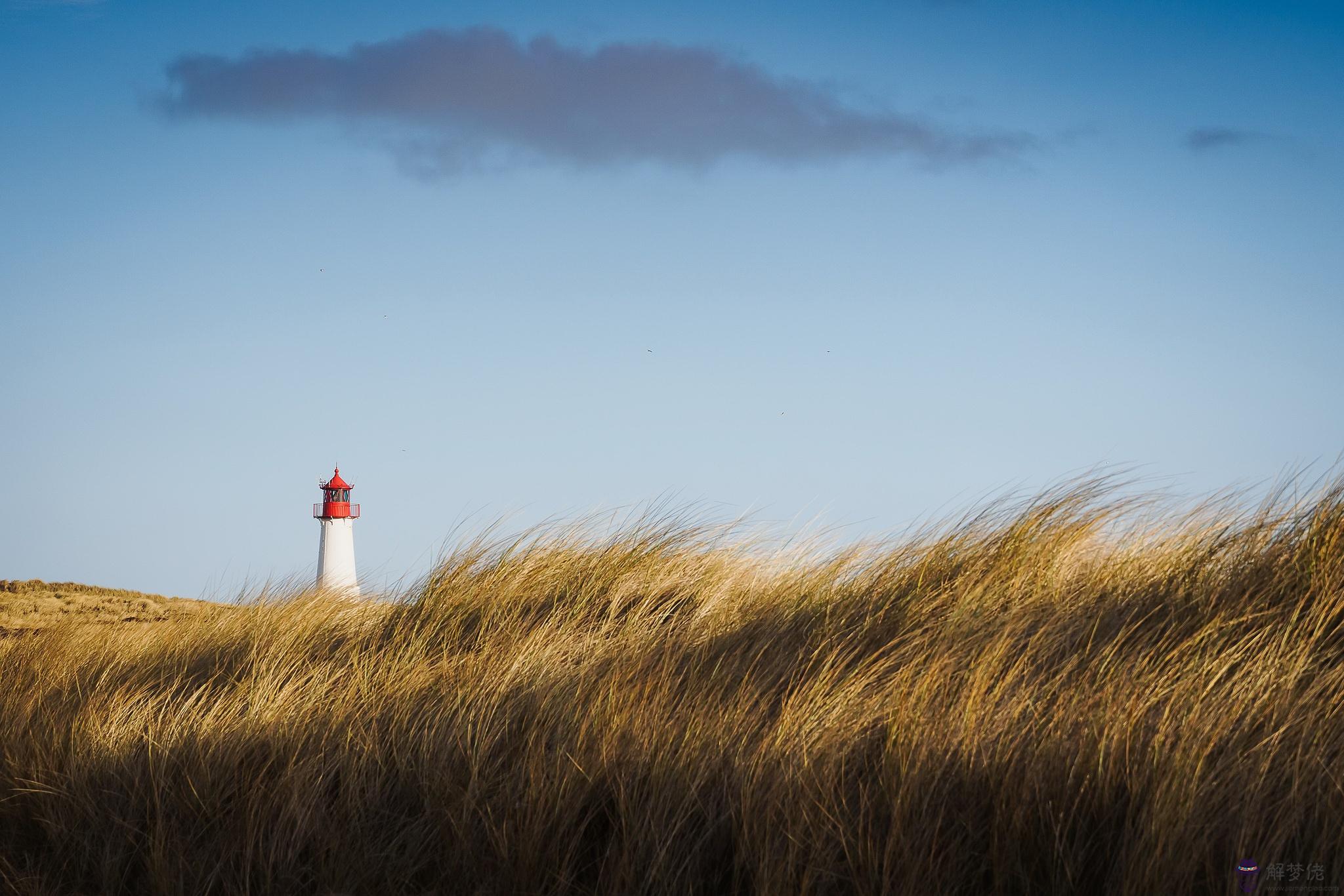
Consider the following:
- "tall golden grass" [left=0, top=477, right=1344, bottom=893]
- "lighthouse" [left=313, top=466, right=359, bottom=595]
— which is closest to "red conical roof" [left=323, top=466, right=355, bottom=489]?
"lighthouse" [left=313, top=466, right=359, bottom=595]

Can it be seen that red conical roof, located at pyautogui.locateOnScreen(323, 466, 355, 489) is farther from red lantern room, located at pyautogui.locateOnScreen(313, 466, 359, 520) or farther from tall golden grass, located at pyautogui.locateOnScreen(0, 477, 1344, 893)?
tall golden grass, located at pyautogui.locateOnScreen(0, 477, 1344, 893)

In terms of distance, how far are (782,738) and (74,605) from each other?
12.7m

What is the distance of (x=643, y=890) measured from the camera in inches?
120

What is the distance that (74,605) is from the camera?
42.5 feet

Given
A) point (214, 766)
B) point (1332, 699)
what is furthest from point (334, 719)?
point (1332, 699)

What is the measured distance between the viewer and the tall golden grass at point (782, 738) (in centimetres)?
288

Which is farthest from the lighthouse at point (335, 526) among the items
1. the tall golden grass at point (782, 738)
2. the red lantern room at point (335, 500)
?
the tall golden grass at point (782, 738)

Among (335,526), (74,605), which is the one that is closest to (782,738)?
(74,605)

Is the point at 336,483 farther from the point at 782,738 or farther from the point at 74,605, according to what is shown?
the point at 782,738

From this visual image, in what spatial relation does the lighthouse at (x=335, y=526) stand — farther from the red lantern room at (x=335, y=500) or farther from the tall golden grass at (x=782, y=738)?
the tall golden grass at (x=782, y=738)

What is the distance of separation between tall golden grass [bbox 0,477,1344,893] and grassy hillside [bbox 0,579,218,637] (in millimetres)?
6187

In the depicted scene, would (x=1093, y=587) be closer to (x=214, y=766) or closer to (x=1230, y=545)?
(x=1230, y=545)

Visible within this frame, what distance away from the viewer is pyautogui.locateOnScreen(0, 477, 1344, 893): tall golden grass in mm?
2885

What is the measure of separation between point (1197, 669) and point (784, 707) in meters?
1.47
